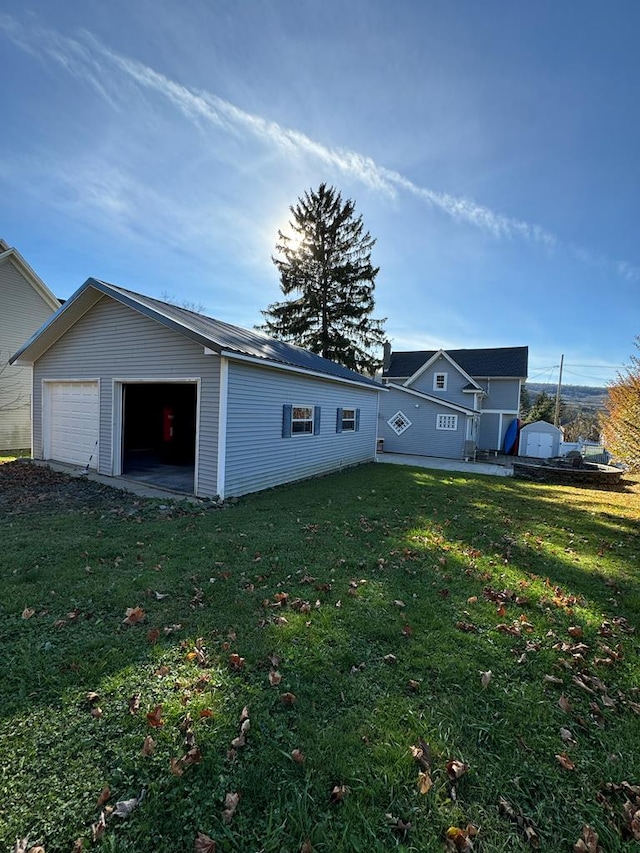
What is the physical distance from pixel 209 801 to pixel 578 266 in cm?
1824

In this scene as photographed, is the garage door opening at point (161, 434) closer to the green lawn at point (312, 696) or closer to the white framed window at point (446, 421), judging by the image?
the green lawn at point (312, 696)

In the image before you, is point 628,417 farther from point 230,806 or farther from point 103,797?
point 103,797

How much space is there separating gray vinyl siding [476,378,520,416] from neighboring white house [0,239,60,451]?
25.5 metres

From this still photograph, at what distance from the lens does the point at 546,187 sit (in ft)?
34.7

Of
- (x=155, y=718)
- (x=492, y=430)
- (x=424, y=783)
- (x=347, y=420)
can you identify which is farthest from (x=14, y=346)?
(x=492, y=430)

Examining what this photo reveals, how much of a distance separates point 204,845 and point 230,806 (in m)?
0.19

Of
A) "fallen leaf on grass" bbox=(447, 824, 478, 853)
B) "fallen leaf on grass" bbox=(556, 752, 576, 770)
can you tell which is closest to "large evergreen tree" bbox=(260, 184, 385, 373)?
"fallen leaf on grass" bbox=(556, 752, 576, 770)

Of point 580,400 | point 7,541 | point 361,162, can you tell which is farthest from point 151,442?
point 580,400

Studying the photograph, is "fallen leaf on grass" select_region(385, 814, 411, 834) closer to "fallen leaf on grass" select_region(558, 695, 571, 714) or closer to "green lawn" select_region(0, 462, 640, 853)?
"green lawn" select_region(0, 462, 640, 853)

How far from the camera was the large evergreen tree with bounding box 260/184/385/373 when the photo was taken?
25.6 m

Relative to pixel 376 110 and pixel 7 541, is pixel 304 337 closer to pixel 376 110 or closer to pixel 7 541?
pixel 376 110

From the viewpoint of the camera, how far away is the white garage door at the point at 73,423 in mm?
10453

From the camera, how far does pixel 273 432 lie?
31.8ft

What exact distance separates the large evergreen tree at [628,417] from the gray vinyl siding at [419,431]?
25.9ft
